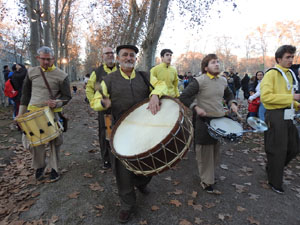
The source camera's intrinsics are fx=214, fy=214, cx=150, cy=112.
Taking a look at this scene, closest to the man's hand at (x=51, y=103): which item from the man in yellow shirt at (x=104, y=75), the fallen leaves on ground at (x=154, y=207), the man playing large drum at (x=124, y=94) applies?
the man in yellow shirt at (x=104, y=75)

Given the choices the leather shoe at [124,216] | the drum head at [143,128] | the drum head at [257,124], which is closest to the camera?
the drum head at [143,128]

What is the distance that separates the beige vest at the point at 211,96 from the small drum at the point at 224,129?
0.14 metres

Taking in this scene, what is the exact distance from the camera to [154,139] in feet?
7.15

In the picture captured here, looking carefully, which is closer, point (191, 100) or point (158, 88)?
point (158, 88)

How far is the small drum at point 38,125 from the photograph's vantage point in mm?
3180

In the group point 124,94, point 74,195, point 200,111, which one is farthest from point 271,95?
point 74,195

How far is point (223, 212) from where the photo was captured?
2.98m

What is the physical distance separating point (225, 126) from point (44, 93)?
9.75 ft

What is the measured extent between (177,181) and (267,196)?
1.44 meters

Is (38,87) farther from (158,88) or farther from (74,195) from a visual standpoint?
(158,88)

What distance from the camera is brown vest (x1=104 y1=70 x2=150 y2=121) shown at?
2730 millimetres

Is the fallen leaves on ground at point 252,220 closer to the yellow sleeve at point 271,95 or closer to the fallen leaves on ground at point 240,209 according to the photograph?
the fallen leaves on ground at point 240,209

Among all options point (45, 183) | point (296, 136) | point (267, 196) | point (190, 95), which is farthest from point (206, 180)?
point (45, 183)

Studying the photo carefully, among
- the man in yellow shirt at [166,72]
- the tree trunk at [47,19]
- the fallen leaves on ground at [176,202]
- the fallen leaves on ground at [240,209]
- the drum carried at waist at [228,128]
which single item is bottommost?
the fallen leaves on ground at [240,209]
